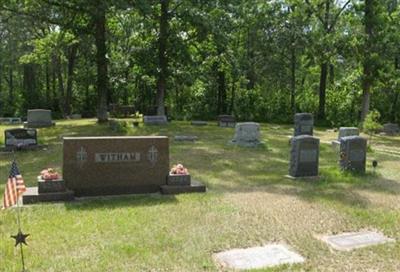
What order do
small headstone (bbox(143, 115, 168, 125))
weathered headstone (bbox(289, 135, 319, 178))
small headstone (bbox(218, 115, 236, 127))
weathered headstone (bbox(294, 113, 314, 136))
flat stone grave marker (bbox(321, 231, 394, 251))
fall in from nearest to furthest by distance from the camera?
1. flat stone grave marker (bbox(321, 231, 394, 251))
2. weathered headstone (bbox(289, 135, 319, 178))
3. weathered headstone (bbox(294, 113, 314, 136))
4. small headstone (bbox(143, 115, 168, 125))
5. small headstone (bbox(218, 115, 236, 127))

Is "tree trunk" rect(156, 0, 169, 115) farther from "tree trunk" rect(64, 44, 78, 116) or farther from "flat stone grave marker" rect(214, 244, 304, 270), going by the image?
"flat stone grave marker" rect(214, 244, 304, 270)

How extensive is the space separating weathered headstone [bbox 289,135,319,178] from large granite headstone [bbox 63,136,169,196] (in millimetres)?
3802

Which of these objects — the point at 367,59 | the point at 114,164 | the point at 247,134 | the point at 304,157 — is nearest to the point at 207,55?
the point at 367,59

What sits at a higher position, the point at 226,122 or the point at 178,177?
the point at 226,122

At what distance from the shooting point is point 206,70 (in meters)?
34.9

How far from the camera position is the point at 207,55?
33062 millimetres

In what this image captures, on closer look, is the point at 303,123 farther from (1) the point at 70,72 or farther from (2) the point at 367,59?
(1) the point at 70,72

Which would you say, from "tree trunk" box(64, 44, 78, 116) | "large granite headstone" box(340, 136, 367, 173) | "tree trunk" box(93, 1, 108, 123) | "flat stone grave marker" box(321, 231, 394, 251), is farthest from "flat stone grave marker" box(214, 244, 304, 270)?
"tree trunk" box(64, 44, 78, 116)

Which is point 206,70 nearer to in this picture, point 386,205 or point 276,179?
point 276,179

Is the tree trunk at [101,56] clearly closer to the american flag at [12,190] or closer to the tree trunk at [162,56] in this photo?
the tree trunk at [162,56]

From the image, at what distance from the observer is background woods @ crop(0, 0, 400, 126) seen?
1034 inches

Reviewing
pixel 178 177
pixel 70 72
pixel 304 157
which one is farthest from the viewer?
pixel 70 72

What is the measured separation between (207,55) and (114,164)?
940 inches

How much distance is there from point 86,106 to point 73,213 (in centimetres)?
3143
